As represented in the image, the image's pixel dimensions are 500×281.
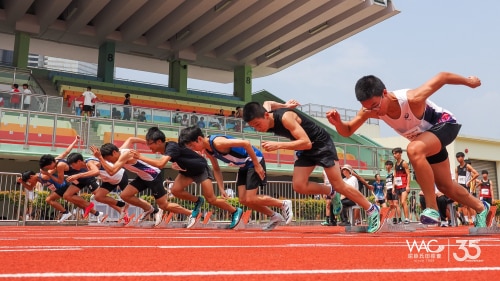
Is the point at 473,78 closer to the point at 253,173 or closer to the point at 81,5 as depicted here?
the point at 253,173

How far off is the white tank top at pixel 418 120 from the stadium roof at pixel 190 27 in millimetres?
23971

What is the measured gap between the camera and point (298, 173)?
21.4 feet

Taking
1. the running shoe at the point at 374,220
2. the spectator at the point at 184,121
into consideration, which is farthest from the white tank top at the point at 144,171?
the spectator at the point at 184,121

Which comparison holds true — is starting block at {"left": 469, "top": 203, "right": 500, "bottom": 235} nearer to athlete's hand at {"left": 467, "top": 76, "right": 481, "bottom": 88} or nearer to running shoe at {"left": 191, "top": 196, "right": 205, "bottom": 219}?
athlete's hand at {"left": 467, "top": 76, "right": 481, "bottom": 88}

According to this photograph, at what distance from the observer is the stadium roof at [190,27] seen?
92.5 feet

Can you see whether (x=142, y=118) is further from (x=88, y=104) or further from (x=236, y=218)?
(x=236, y=218)

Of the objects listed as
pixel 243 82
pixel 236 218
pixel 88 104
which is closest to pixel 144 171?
pixel 236 218

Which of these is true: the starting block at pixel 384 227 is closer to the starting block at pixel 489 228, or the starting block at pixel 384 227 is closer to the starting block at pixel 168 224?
the starting block at pixel 489 228

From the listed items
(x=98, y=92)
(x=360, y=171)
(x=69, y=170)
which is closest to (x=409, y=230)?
(x=69, y=170)

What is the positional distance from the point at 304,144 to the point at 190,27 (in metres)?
26.8

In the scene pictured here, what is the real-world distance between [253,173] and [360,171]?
1526 centimetres

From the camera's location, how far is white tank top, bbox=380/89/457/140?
16.6 feet

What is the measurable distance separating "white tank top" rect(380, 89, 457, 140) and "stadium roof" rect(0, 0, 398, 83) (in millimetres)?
23971

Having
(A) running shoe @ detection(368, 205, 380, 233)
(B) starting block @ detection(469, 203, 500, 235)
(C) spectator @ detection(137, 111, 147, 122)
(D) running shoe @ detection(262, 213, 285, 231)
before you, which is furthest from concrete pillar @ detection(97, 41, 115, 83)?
(B) starting block @ detection(469, 203, 500, 235)
